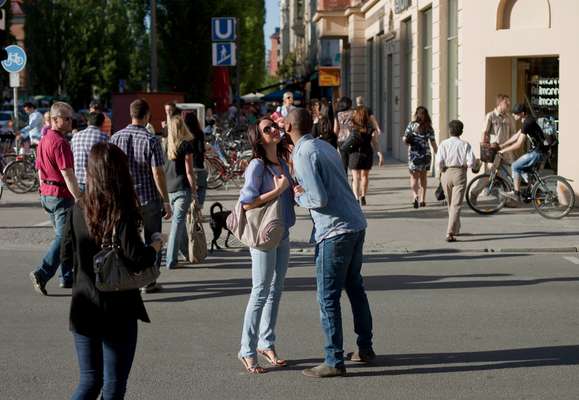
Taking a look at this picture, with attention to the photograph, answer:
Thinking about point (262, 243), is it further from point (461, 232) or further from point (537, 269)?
point (461, 232)

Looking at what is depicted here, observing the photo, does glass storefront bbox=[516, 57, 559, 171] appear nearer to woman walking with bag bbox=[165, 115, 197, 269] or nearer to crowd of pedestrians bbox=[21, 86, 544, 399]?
crowd of pedestrians bbox=[21, 86, 544, 399]

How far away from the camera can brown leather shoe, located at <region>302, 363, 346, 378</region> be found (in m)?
6.62

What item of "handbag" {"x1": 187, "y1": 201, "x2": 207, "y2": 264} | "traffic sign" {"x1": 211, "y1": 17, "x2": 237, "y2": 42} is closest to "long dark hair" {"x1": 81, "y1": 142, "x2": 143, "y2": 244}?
"handbag" {"x1": 187, "y1": 201, "x2": 207, "y2": 264}

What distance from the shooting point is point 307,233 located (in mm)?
14328

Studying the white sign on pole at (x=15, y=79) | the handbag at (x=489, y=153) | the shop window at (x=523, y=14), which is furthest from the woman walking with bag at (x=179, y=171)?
the white sign on pole at (x=15, y=79)

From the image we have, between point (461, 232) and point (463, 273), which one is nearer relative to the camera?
point (463, 273)

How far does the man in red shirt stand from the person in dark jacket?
4.61m

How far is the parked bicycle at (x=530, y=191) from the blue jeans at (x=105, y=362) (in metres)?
11.4

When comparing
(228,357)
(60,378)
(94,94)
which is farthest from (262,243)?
(94,94)

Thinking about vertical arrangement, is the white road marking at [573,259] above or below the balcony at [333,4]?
below

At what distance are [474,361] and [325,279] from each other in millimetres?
1303

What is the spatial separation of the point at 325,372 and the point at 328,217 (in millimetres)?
1000

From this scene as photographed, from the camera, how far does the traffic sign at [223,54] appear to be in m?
30.4

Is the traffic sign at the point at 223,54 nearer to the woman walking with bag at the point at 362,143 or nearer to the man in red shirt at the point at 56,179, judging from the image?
the woman walking with bag at the point at 362,143
